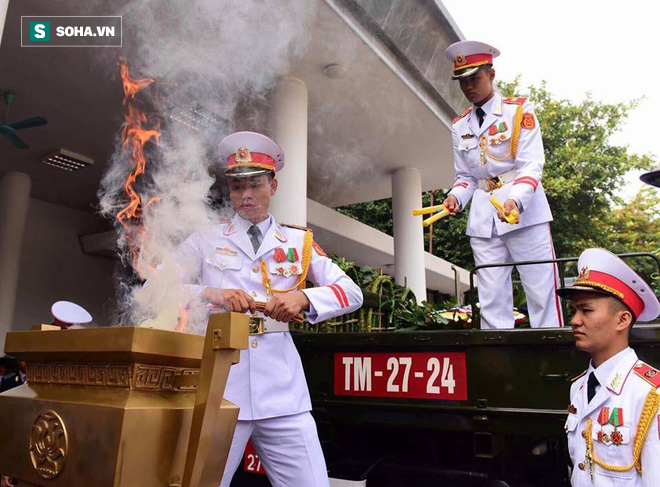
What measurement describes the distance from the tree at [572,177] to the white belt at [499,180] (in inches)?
582

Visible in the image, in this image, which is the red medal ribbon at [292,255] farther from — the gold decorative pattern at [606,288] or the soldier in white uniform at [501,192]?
the soldier in white uniform at [501,192]

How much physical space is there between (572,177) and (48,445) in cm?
1974

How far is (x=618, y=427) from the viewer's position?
2.11 m

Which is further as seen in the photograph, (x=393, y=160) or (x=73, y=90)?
(x=393, y=160)

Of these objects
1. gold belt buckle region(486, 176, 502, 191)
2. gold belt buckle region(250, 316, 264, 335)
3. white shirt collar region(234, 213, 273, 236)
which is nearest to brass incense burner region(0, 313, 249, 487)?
gold belt buckle region(250, 316, 264, 335)

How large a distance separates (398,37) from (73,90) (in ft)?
15.6

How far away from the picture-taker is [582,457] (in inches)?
87.8

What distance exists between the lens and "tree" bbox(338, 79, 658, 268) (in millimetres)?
19406

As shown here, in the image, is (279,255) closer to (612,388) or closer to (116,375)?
(116,375)

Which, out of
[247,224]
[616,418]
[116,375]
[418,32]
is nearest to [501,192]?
[247,224]

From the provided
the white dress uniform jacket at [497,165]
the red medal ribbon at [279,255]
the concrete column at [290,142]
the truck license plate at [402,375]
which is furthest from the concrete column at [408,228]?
the red medal ribbon at [279,255]

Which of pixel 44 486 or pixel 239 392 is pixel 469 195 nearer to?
pixel 239 392

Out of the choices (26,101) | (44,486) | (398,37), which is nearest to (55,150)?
(26,101)

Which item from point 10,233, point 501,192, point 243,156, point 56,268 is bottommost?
point 243,156
